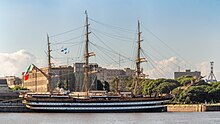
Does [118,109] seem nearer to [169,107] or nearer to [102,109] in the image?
[102,109]

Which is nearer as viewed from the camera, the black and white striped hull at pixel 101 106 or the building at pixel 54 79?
the black and white striped hull at pixel 101 106

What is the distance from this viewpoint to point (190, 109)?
381 ft

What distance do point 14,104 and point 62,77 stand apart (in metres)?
76.0

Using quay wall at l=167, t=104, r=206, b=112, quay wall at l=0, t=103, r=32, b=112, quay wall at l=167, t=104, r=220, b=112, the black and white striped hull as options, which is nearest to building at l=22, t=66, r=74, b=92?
quay wall at l=167, t=104, r=206, b=112

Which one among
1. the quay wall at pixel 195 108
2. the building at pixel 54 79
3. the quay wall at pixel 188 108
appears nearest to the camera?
the quay wall at pixel 195 108

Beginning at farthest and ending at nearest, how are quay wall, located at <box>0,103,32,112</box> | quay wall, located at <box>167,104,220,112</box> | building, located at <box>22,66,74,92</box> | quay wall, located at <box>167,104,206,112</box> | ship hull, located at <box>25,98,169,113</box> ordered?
1. building, located at <box>22,66,74,92</box>
2. quay wall, located at <box>167,104,206,112</box>
3. quay wall, located at <box>167,104,220,112</box>
4. quay wall, located at <box>0,103,32,112</box>
5. ship hull, located at <box>25,98,169,113</box>

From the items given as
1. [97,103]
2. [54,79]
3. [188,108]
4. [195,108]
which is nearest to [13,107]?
[97,103]

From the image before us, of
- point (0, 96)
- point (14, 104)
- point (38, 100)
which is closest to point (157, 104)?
point (38, 100)

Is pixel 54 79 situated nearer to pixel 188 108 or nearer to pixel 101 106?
pixel 188 108

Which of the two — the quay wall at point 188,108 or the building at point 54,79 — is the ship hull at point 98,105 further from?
the building at point 54,79

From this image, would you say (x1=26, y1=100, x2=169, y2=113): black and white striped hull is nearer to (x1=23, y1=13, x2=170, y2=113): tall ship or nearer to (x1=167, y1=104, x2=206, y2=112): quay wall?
(x1=23, y1=13, x2=170, y2=113): tall ship

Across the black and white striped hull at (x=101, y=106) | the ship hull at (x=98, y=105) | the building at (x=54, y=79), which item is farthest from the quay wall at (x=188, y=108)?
the building at (x=54, y=79)

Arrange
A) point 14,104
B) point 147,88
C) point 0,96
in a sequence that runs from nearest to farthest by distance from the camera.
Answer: point 14,104 → point 0,96 → point 147,88

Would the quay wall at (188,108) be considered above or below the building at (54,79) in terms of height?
below
